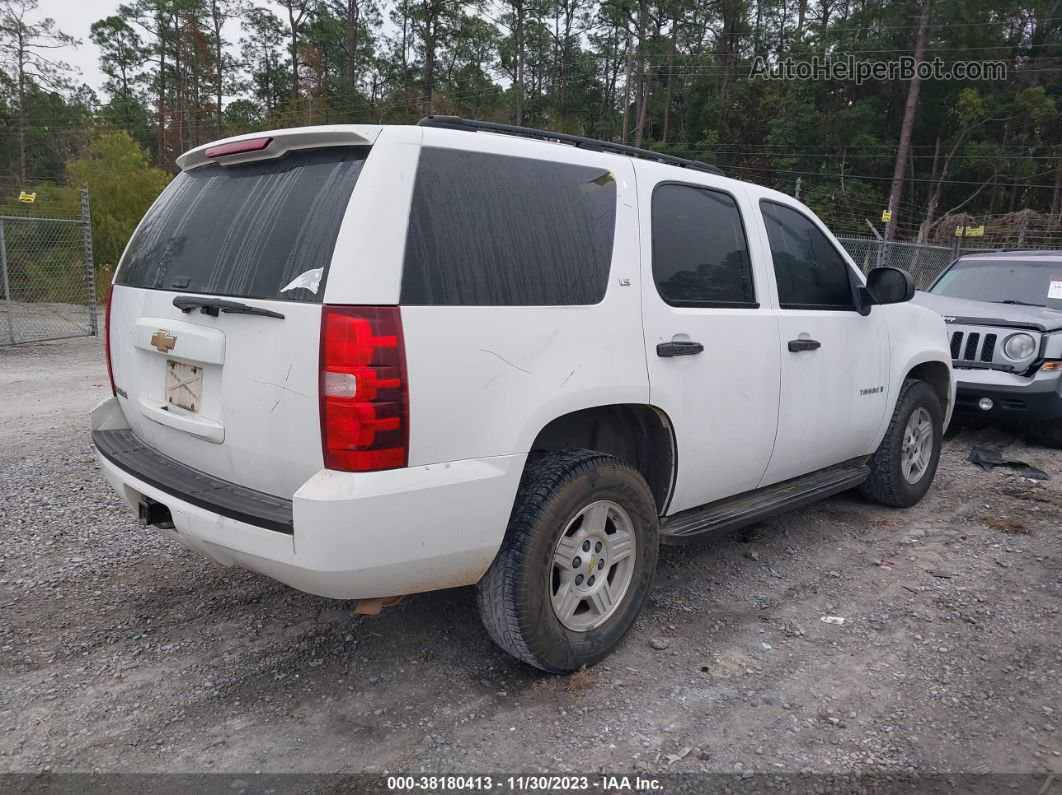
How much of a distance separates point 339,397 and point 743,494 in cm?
227

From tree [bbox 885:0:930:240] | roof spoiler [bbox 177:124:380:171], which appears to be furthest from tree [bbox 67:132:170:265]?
tree [bbox 885:0:930:240]

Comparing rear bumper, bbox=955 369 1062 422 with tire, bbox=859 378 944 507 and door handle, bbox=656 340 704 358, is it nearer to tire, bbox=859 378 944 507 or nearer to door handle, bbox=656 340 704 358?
tire, bbox=859 378 944 507

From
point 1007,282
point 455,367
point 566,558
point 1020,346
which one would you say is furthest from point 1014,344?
point 455,367

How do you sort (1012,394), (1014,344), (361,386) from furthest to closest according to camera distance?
(1014,344) < (1012,394) < (361,386)

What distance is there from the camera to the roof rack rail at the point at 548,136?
2.79 metres

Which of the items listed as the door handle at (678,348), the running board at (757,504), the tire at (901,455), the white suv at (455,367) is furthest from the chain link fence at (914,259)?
the door handle at (678,348)

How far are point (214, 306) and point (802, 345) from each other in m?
2.67

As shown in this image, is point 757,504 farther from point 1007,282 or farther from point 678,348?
point 1007,282

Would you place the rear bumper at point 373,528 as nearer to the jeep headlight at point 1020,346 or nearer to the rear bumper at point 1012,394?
the rear bumper at point 1012,394

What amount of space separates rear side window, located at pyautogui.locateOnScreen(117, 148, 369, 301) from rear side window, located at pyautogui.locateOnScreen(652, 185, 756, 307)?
1327 millimetres

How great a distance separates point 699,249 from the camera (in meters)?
3.33

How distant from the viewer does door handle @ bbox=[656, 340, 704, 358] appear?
119 inches

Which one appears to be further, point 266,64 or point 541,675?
point 266,64

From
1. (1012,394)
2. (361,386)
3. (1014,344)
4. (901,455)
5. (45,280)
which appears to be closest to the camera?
(361,386)
